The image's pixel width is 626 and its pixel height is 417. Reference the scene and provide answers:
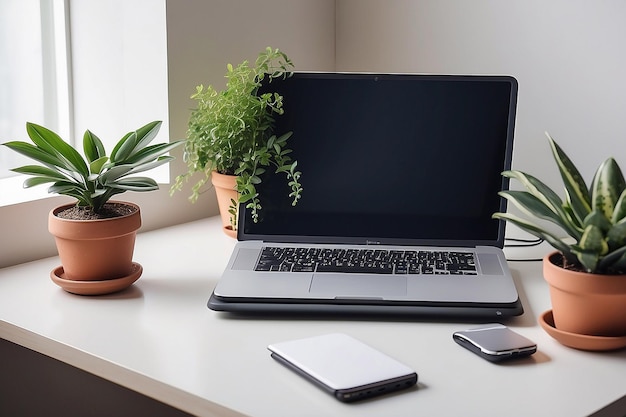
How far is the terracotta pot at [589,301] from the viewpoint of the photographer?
1.00 m

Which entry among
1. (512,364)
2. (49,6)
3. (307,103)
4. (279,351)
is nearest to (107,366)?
(279,351)

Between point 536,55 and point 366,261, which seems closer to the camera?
point 366,261

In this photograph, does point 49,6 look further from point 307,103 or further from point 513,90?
point 513,90

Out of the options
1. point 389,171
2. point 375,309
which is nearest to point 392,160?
point 389,171

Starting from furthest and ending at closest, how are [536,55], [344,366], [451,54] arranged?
[451,54], [536,55], [344,366]

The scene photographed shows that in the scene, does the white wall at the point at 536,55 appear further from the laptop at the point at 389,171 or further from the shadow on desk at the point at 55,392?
the shadow on desk at the point at 55,392

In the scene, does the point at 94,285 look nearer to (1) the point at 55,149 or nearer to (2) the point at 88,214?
(2) the point at 88,214

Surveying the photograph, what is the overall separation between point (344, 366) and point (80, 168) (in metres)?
0.55

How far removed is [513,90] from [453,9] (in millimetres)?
476

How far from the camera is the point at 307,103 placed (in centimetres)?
140

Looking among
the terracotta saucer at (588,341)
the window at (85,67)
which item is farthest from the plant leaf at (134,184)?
the terracotta saucer at (588,341)

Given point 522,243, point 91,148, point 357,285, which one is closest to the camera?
point 357,285

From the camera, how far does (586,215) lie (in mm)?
1039

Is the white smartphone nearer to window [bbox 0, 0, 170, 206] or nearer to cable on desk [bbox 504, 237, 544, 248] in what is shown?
cable on desk [bbox 504, 237, 544, 248]
